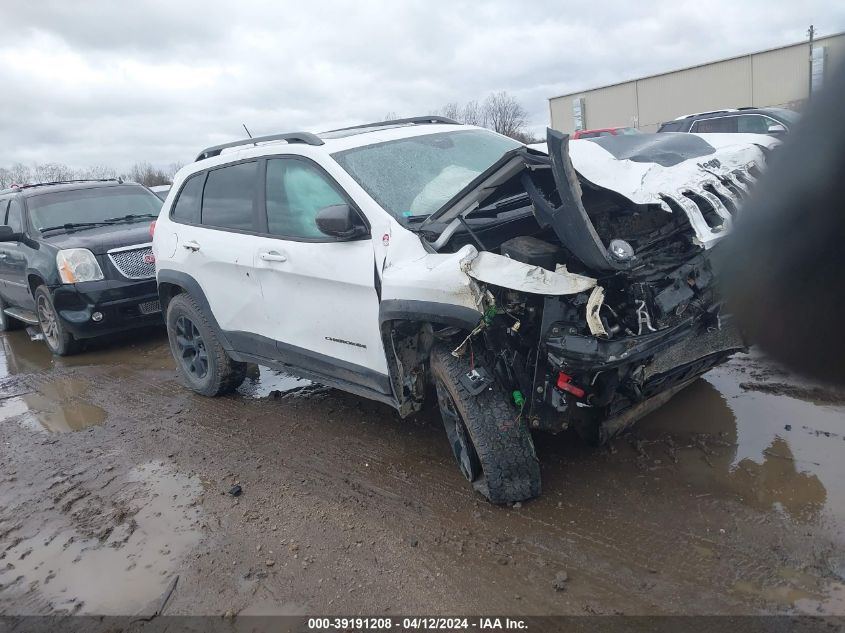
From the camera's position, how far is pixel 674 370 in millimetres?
3154

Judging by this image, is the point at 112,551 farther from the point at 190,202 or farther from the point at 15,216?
the point at 15,216

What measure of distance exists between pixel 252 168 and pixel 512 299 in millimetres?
2419

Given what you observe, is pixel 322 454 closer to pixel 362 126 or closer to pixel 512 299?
pixel 512 299

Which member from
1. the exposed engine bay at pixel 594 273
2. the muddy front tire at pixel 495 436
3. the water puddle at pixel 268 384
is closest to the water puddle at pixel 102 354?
the water puddle at pixel 268 384

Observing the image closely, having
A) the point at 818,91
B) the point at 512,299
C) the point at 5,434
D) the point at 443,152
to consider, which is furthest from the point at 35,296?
the point at 818,91

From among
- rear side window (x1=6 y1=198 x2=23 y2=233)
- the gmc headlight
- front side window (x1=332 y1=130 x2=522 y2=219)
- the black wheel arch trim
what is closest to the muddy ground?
the black wheel arch trim

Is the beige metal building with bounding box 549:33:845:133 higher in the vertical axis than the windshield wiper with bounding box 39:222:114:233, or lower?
higher

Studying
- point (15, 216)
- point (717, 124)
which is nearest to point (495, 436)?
point (15, 216)

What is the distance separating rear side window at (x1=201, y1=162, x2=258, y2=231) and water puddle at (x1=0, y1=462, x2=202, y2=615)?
180cm

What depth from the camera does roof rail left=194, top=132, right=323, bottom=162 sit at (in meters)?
4.18

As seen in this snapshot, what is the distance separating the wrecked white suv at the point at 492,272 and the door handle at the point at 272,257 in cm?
2

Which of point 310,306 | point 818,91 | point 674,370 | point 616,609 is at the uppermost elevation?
point 818,91

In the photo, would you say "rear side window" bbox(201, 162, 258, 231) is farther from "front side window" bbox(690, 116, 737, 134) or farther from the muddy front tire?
"front side window" bbox(690, 116, 737, 134)

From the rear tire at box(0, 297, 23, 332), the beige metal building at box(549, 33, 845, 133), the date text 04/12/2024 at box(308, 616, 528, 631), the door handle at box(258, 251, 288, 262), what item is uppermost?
the beige metal building at box(549, 33, 845, 133)
